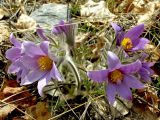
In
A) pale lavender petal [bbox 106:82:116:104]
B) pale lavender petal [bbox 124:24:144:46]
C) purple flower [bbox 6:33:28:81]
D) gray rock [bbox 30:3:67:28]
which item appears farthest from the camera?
gray rock [bbox 30:3:67:28]

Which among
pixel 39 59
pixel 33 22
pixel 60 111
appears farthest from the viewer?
pixel 33 22

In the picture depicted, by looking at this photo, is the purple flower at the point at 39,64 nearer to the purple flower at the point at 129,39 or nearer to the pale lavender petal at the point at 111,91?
the pale lavender petal at the point at 111,91

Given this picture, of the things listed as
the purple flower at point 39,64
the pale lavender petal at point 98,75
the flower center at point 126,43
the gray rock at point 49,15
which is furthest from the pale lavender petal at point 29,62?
the gray rock at point 49,15

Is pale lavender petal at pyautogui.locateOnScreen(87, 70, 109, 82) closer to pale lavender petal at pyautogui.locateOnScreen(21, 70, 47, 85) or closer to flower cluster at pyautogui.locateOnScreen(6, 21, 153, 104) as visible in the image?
flower cluster at pyautogui.locateOnScreen(6, 21, 153, 104)

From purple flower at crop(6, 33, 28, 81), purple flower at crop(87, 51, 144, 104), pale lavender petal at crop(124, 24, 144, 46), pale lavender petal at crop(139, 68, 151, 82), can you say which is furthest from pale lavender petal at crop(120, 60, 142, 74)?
purple flower at crop(6, 33, 28, 81)

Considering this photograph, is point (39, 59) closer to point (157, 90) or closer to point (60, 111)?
point (60, 111)

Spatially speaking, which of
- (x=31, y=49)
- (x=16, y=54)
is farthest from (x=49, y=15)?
(x=31, y=49)

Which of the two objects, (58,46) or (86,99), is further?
(86,99)

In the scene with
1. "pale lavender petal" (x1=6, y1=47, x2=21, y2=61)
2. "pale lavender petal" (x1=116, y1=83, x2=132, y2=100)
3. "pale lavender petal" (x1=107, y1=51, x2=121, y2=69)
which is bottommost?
"pale lavender petal" (x1=116, y1=83, x2=132, y2=100)

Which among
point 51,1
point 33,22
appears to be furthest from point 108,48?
point 51,1
